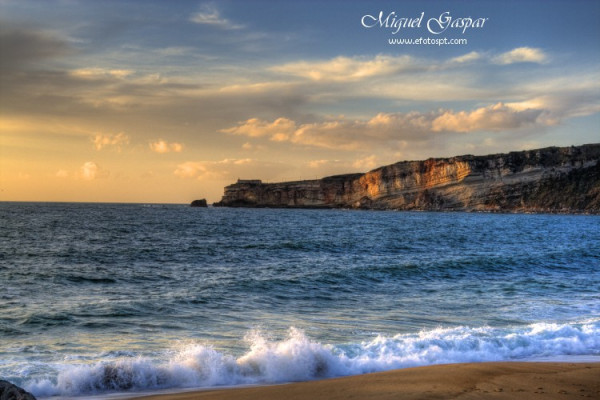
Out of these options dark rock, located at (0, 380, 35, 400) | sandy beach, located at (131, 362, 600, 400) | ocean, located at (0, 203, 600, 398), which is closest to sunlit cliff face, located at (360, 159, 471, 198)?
ocean, located at (0, 203, 600, 398)

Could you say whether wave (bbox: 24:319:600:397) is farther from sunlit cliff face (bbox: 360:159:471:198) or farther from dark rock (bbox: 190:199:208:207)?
dark rock (bbox: 190:199:208:207)

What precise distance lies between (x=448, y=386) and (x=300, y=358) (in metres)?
3.16

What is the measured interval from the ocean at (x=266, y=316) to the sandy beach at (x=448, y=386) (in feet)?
4.63

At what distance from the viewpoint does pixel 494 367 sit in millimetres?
8492

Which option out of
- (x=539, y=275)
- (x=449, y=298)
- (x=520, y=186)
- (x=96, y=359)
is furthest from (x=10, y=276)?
(x=520, y=186)

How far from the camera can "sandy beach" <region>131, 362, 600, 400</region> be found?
6871 mm

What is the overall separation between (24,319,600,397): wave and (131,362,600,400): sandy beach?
965 millimetres

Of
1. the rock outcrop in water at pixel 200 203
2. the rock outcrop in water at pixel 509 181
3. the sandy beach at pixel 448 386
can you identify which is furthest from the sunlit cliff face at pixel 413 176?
the sandy beach at pixel 448 386

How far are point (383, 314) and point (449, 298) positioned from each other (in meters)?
3.78

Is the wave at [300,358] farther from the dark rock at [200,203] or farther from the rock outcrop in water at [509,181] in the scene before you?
the dark rock at [200,203]

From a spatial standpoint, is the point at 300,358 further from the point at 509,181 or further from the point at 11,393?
the point at 509,181

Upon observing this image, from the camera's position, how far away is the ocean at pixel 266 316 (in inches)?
363

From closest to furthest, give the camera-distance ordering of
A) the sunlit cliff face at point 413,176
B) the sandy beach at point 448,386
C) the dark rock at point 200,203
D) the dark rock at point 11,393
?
the dark rock at point 11,393
the sandy beach at point 448,386
the sunlit cliff face at point 413,176
the dark rock at point 200,203

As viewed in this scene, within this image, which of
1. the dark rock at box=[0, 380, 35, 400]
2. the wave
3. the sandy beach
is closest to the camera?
the dark rock at box=[0, 380, 35, 400]
